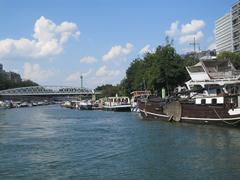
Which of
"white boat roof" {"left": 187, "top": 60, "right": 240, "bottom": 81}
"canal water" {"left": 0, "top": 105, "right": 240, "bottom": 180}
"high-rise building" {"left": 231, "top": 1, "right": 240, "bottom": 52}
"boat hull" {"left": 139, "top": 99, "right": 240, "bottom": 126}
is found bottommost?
"canal water" {"left": 0, "top": 105, "right": 240, "bottom": 180}

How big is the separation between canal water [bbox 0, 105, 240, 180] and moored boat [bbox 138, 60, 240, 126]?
2.79 m

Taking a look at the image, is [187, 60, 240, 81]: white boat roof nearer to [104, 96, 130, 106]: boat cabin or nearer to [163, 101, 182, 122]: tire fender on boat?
[163, 101, 182, 122]: tire fender on boat

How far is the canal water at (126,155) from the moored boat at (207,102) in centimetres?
279

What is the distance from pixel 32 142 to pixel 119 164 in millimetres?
16967

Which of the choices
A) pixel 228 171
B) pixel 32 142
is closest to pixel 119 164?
pixel 228 171

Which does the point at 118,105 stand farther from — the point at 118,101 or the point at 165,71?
the point at 165,71

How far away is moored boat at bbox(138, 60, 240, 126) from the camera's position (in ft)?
194

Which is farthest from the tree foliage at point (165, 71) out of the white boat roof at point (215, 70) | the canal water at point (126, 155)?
the canal water at point (126, 155)

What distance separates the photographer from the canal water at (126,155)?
1278 inches

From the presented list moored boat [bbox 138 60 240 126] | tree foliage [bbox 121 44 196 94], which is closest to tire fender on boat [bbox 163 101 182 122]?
moored boat [bbox 138 60 240 126]

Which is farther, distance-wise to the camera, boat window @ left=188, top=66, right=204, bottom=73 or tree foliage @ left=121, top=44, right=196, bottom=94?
tree foliage @ left=121, top=44, right=196, bottom=94

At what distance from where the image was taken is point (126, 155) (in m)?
40.0

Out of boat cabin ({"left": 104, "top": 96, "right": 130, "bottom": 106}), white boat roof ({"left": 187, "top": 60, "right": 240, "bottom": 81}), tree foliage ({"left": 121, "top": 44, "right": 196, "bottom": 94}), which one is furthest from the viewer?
boat cabin ({"left": 104, "top": 96, "right": 130, "bottom": 106})

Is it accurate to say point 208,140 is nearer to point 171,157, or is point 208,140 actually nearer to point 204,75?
point 171,157
